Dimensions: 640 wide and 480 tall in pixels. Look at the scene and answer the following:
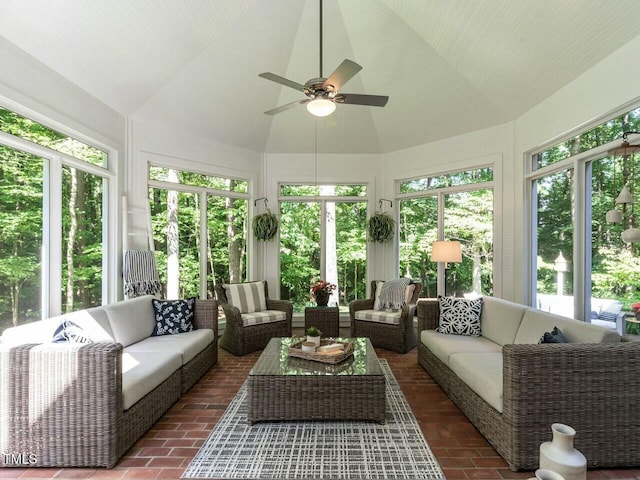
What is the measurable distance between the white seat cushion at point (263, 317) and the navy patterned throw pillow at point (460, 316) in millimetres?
2061

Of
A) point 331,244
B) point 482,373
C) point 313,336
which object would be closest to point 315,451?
point 313,336

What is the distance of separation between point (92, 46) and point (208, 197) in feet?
7.93

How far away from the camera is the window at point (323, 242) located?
5.85 m

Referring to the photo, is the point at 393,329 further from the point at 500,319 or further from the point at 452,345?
the point at 500,319

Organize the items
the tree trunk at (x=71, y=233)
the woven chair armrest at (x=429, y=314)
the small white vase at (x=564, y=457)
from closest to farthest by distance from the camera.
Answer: the small white vase at (x=564, y=457)
the tree trunk at (x=71, y=233)
the woven chair armrest at (x=429, y=314)

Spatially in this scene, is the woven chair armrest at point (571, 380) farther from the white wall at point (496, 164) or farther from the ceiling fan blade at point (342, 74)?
the white wall at point (496, 164)

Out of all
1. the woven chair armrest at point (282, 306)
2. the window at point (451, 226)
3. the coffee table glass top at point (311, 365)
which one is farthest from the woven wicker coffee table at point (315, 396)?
the window at point (451, 226)

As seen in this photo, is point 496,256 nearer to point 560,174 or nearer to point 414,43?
point 560,174

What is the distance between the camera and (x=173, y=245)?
476cm

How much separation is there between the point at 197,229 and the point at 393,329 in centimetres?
318

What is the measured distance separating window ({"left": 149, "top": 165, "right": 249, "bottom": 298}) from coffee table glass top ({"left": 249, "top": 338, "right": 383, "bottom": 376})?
2370 millimetres

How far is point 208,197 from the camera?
5.20m

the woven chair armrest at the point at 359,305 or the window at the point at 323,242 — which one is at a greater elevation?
the window at the point at 323,242

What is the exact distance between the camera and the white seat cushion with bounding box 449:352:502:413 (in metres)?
2.19
